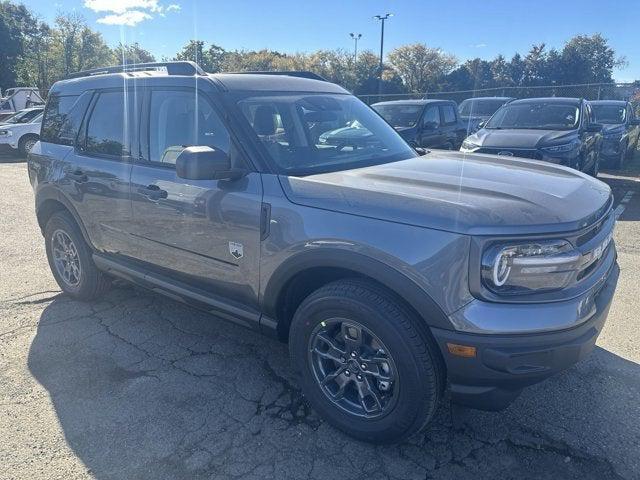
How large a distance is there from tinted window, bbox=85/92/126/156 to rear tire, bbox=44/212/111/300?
0.78m

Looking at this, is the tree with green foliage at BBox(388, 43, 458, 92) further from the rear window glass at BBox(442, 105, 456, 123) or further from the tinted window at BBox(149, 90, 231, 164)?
the tinted window at BBox(149, 90, 231, 164)

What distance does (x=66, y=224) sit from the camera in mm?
4430

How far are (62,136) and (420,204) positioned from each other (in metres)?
3.49

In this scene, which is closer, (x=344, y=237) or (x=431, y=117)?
(x=344, y=237)

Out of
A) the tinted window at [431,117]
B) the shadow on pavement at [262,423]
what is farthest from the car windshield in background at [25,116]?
the shadow on pavement at [262,423]

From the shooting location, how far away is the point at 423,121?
10.5 metres

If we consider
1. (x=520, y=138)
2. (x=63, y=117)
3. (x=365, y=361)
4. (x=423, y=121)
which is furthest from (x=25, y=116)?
(x=365, y=361)

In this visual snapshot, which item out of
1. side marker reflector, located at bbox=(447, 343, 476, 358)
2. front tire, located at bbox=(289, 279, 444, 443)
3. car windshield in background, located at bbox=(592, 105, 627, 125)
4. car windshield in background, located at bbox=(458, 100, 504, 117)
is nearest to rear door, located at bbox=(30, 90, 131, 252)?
front tire, located at bbox=(289, 279, 444, 443)

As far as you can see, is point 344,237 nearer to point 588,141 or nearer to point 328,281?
point 328,281

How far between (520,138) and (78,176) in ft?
22.5

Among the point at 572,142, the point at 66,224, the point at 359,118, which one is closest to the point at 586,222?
the point at 359,118

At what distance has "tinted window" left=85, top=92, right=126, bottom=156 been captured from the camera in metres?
3.85

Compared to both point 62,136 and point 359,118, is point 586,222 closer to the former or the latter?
point 359,118

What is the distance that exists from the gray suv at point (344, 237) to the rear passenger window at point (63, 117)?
0.06 m
